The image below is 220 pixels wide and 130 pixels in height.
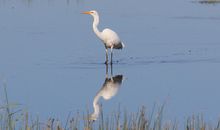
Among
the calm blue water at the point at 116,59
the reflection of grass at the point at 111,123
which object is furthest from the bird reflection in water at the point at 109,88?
the reflection of grass at the point at 111,123

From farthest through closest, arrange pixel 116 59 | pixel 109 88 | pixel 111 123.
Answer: pixel 116 59 → pixel 109 88 → pixel 111 123

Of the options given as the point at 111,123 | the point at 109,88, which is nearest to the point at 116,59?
the point at 109,88

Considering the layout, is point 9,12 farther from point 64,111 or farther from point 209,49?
point 64,111

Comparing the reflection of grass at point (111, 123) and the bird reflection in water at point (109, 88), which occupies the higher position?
the bird reflection in water at point (109, 88)

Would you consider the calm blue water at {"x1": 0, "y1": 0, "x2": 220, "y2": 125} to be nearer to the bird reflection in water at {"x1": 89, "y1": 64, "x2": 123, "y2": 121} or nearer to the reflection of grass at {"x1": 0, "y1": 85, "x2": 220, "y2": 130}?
the bird reflection in water at {"x1": 89, "y1": 64, "x2": 123, "y2": 121}

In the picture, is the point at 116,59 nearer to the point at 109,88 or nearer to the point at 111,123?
the point at 109,88

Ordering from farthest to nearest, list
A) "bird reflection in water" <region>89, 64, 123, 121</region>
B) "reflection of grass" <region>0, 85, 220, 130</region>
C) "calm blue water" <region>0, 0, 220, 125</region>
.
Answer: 1. "bird reflection in water" <region>89, 64, 123, 121</region>
2. "calm blue water" <region>0, 0, 220, 125</region>
3. "reflection of grass" <region>0, 85, 220, 130</region>

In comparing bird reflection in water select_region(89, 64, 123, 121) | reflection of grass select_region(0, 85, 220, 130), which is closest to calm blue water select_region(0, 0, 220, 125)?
bird reflection in water select_region(89, 64, 123, 121)

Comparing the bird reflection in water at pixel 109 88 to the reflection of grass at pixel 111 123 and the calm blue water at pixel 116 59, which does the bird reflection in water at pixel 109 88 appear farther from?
the reflection of grass at pixel 111 123

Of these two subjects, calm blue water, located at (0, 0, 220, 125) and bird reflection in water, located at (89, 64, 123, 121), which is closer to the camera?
calm blue water, located at (0, 0, 220, 125)

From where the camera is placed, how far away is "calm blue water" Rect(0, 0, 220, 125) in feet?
29.3

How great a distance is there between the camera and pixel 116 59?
1284 centimetres

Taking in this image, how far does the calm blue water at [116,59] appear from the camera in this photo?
895 cm

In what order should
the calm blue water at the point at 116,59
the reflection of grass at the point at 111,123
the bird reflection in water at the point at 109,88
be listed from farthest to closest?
the bird reflection in water at the point at 109,88, the calm blue water at the point at 116,59, the reflection of grass at the point at 111,123
